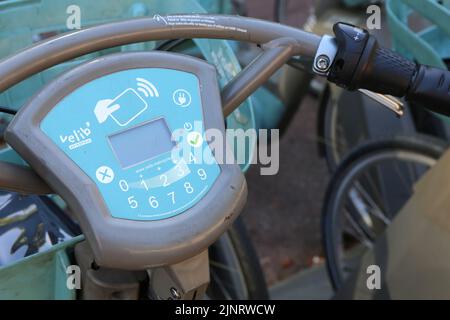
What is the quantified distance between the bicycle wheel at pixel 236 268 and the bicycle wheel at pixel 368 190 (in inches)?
14.0

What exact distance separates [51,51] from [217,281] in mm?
1069

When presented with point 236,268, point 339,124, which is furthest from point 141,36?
point 339,124

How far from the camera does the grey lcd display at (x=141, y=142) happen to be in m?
0.81

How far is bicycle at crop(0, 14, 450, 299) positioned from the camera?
0.77 m

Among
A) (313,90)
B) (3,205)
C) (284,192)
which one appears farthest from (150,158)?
(313,90)

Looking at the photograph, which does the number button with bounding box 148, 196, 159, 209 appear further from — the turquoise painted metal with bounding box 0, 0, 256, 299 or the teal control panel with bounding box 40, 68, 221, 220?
the turquoise painted metal with bounding box 0, 0, 256, 299

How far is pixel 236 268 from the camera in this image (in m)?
1.71

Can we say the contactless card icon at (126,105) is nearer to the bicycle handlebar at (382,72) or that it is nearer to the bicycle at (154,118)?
the bicycle at (154,118)

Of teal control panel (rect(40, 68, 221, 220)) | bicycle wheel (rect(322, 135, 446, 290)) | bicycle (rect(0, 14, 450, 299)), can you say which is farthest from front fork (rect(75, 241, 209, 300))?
bicycle wheel (rect(322, 135, 446, 290))

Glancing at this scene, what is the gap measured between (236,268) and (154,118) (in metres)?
0.94

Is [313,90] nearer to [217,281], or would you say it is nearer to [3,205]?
[217,281]
